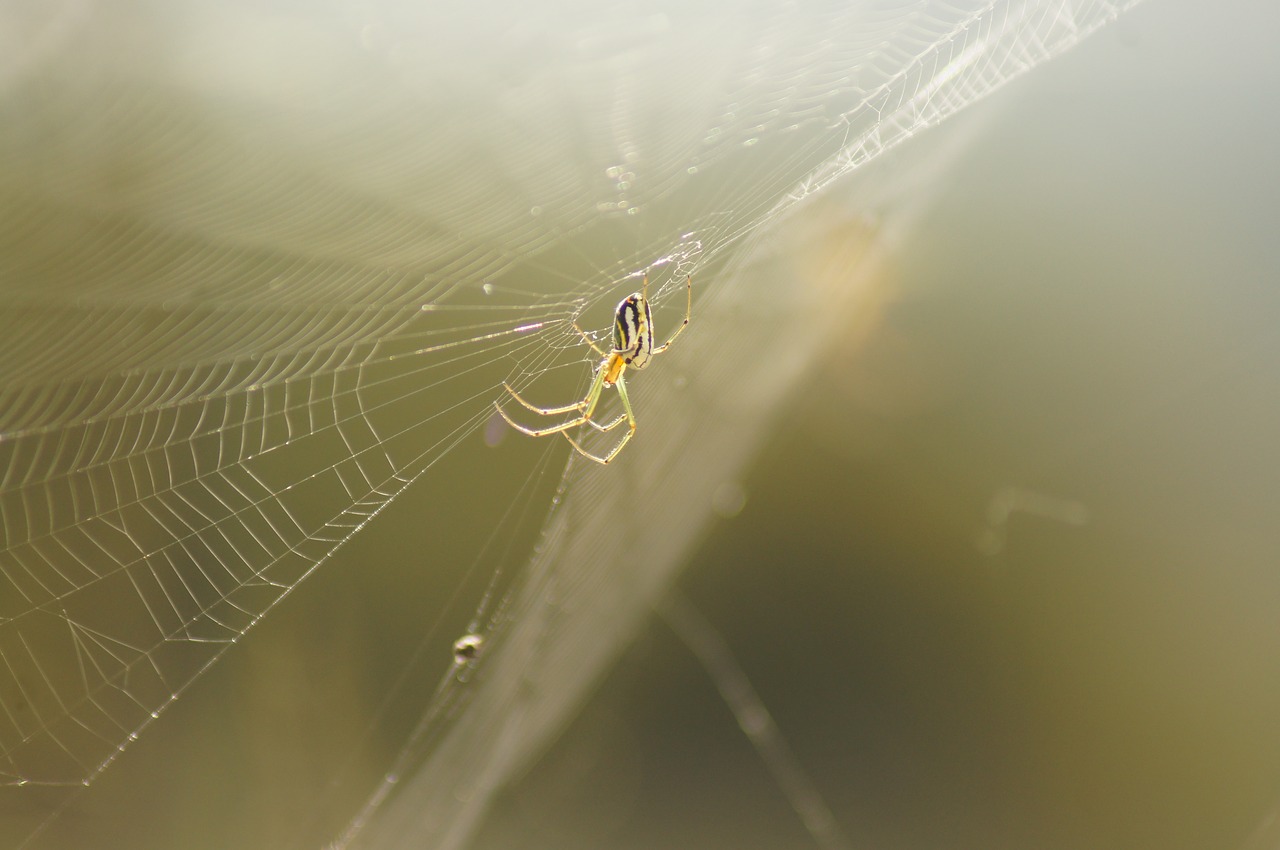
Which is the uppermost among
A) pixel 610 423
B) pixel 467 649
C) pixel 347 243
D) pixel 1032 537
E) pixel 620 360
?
pixel 347 243

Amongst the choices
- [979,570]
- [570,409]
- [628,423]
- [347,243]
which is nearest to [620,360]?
[570,409]

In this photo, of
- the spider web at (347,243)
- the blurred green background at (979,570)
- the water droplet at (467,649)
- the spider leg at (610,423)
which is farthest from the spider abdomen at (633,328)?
the water droplet at (467,649)

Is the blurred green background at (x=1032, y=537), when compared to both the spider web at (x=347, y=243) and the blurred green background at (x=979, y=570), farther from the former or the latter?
the spider web at (x=347, y=243)

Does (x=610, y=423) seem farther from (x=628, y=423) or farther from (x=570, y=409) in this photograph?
(x=570, y=409)

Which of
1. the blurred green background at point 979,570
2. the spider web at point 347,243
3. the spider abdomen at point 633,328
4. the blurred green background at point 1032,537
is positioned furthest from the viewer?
the blurred green background at point 1032,537

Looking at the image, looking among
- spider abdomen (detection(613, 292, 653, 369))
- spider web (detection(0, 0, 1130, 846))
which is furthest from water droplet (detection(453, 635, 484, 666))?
spider abdomen (detection(613, 292, 653, 369))
